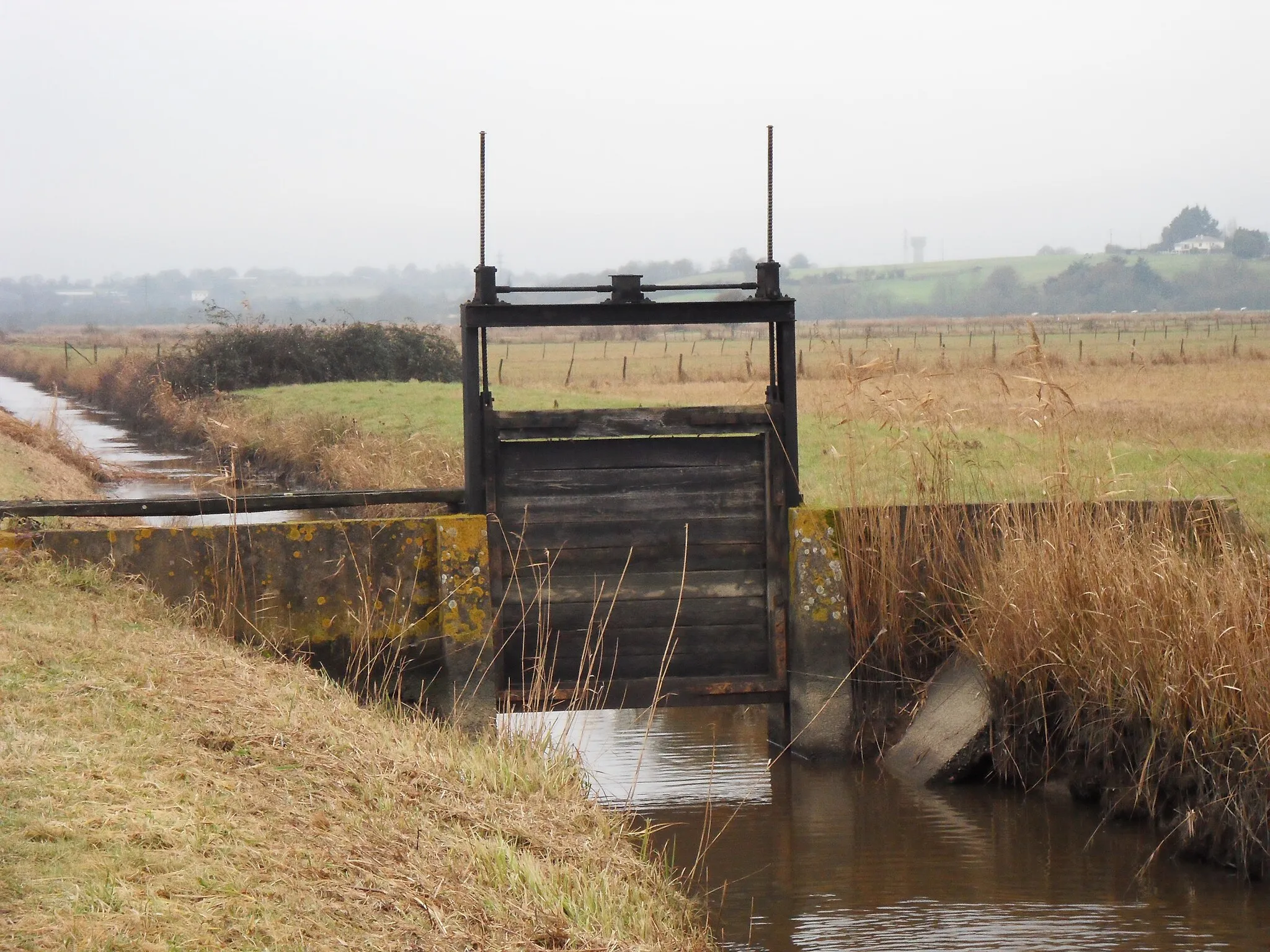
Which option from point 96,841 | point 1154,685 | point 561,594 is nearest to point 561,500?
point 561,594

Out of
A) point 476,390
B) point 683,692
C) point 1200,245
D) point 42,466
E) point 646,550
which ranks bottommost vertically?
point 683,692

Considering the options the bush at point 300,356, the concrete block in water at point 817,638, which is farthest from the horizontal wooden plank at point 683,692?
the bush at point 300,356

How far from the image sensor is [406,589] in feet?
27.6

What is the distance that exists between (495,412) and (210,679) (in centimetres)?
266

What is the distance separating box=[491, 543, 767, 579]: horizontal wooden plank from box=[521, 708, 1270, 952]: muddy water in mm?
1320

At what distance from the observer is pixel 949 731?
807cm

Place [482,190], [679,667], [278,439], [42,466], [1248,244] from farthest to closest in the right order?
[1248,244] < [278,439] < [42,466] < [679,667] < [482,190]

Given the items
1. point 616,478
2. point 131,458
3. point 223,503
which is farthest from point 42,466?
point 616,478

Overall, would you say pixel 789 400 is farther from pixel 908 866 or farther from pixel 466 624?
pixel 908 866

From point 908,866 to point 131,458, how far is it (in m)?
21.2

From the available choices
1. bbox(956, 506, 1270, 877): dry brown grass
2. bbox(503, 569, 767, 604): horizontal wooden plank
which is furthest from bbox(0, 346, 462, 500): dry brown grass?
bbox(956, 506, 1270, 877): dry brown grass

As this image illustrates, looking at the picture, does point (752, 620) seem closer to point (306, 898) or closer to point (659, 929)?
point (659, 929)

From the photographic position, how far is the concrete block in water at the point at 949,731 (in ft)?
26.0

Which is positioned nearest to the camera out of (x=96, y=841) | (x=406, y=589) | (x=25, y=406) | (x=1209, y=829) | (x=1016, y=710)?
(x=96, y=841)
